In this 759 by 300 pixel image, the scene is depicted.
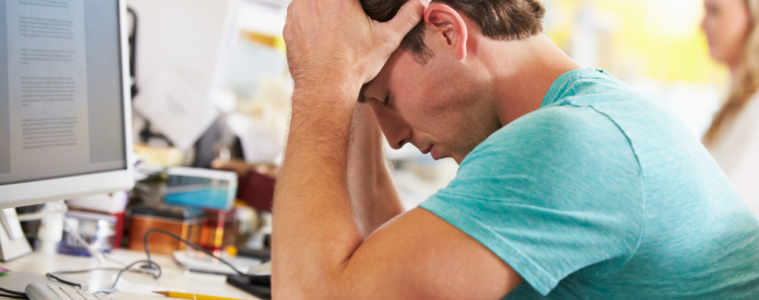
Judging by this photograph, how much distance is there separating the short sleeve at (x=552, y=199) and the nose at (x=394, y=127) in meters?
0.36

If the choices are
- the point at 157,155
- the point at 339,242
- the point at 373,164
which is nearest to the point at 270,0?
the point at 157,155

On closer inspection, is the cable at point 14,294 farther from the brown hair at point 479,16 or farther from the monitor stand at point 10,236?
the brown hair at point 479,16

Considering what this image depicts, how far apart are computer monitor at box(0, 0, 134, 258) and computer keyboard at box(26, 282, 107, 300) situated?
120 millimetres

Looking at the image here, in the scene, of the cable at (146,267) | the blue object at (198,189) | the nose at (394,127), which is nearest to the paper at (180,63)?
the blue object at (198,189)

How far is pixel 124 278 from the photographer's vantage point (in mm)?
1135

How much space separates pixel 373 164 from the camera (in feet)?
4.74

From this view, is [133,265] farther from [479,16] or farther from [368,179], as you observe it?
[479,16]

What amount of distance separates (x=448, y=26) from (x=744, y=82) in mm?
1715

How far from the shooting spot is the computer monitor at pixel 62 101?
0.91 meters

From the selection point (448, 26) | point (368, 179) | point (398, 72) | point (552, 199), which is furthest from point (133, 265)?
point (552, 199)

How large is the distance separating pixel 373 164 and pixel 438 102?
445mm

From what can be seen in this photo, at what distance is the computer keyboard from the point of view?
0.86m

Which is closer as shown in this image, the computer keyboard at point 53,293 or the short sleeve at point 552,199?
the short sleeve at point 552,199

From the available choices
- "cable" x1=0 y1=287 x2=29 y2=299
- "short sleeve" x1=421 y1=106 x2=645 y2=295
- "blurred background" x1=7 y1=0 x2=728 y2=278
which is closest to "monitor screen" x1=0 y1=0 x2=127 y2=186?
"cable" x1=0 y1=287 x2=29 y2=299
